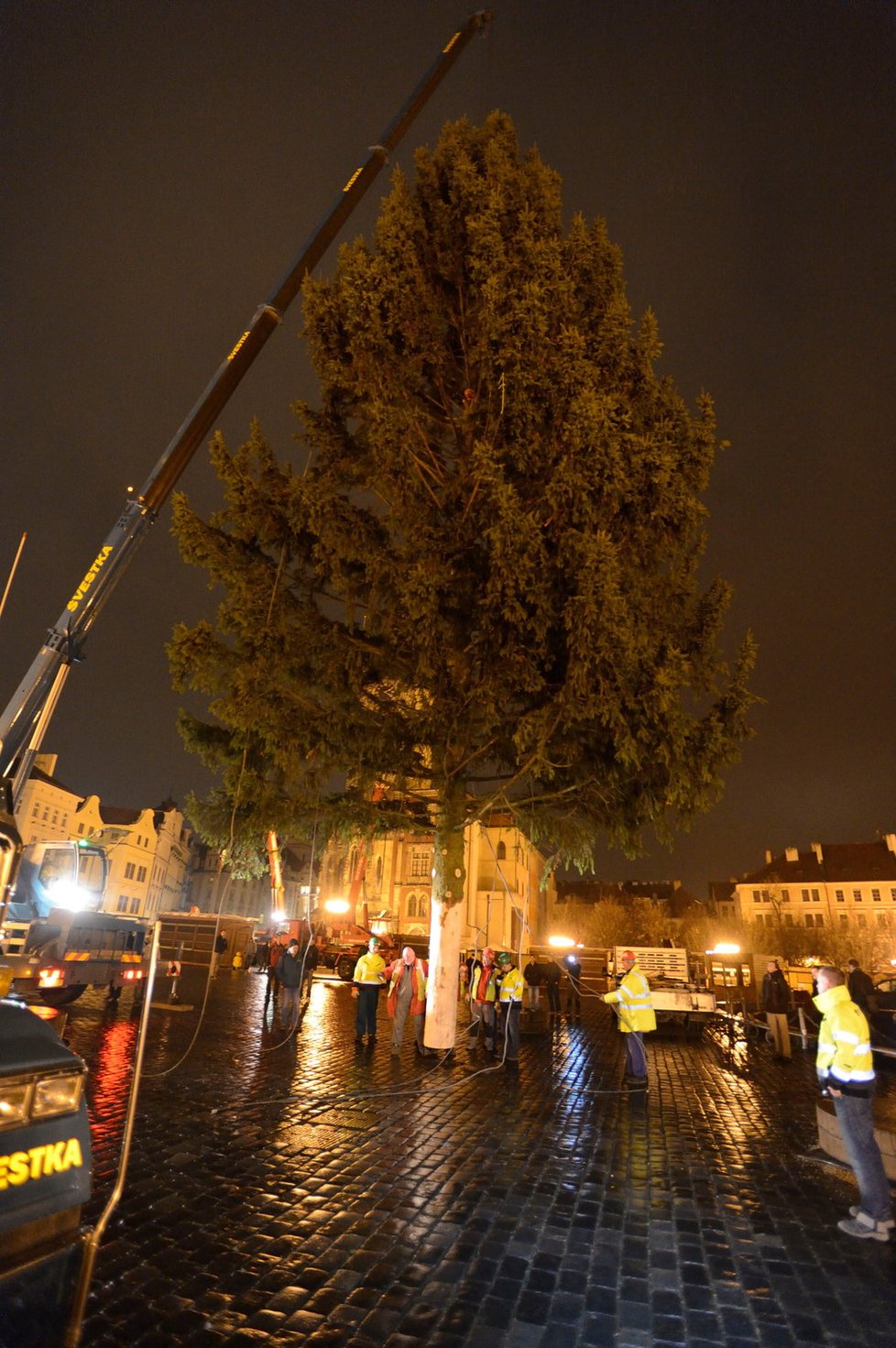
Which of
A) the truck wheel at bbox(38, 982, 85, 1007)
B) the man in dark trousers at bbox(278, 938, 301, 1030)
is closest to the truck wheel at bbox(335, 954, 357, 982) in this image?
the man in dark trousers at bbox(278, 938, 301, 1030)

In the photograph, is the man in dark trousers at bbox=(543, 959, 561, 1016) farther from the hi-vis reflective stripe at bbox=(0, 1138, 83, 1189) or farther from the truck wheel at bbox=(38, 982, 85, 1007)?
the hi-vis reflective stripe at bbox=(0, 1138, 83, 1189)

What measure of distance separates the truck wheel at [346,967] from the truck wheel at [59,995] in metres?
13.8

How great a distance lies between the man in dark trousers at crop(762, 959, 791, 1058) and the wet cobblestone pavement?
5019 mm

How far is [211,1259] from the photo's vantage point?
4.54 meters

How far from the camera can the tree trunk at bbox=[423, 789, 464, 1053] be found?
12.1 metres

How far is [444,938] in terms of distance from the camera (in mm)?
12227

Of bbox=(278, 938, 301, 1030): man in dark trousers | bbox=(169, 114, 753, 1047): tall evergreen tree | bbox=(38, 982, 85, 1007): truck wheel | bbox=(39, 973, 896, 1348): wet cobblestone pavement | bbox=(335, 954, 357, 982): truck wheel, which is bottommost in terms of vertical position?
bbox=(39, 973, 896, 1348): wet cobblestone pavement

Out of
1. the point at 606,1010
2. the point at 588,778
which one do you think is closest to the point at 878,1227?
the point at 588,778

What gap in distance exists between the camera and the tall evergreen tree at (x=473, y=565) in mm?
10695

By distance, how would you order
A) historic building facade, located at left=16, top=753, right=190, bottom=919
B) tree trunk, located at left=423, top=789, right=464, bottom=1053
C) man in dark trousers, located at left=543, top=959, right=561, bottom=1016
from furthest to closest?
historic building facade, located at left=16, top=753, right=190, bottom=919 → man in dark trousers, located at left=543, top=959, right=561, bottom=1016 → tree trunk, located at left=423, top=789, right=464, bottom=1053

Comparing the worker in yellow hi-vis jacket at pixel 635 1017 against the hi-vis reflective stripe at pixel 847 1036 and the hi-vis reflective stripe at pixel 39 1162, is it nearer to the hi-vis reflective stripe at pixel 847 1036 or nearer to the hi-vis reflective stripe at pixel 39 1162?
the hi-vis reflective stripe at pixel 847 1036

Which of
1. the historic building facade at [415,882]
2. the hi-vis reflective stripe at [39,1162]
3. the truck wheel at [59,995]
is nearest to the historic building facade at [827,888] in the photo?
the historic building facade at [415,882]

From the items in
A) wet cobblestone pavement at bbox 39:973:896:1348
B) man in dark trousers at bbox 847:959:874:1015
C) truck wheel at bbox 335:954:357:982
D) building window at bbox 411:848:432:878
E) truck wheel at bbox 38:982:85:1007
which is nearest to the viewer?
wet cobblestone pavement at bbox 39:973:896:1348

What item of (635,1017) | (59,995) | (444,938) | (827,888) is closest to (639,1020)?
(635,1017)
